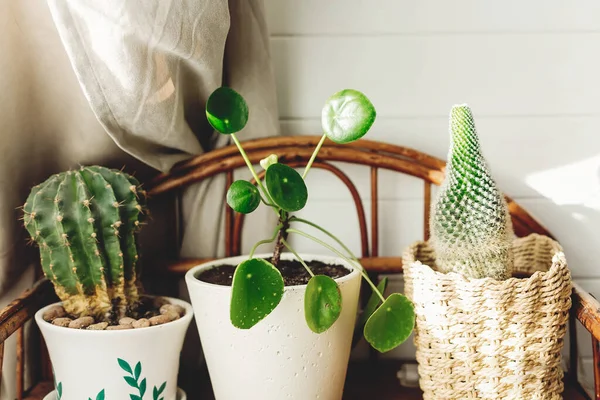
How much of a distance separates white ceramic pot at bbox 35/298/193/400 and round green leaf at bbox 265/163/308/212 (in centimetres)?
28

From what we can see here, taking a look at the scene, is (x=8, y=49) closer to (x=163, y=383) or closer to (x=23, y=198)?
(x=23, y=198)

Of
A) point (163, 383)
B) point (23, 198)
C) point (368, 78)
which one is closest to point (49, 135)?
point (23, 198)

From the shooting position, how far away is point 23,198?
1.01 m

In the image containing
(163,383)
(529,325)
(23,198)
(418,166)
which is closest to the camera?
(529,325)

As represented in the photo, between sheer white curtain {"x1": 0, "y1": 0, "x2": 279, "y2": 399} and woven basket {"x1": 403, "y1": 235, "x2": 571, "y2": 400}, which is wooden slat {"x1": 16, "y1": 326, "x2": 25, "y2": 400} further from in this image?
woven basket {"x1": 403, "y1": 235, "x2": 571, "y2": 400}

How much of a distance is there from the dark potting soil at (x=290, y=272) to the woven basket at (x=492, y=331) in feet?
0.48

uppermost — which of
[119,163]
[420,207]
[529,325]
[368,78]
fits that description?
[368,78]

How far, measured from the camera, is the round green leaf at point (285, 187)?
0.77 metres

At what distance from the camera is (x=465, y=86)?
1.18 m

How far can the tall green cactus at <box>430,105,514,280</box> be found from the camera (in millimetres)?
795

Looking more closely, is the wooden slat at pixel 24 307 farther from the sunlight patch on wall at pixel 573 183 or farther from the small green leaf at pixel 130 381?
the sunlight patch on wall at pixel 573 183

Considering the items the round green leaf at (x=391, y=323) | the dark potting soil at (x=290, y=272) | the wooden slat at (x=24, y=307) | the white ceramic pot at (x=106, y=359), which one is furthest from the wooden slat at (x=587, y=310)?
the wooden slat at (x=24, y=307)

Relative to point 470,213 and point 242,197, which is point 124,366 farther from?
point 470,213

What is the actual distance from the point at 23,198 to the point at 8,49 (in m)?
0.26
